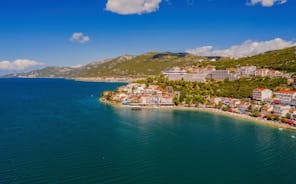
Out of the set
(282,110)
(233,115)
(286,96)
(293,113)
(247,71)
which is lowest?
(233,115)

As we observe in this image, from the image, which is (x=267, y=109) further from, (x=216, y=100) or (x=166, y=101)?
(x=166, y=101)

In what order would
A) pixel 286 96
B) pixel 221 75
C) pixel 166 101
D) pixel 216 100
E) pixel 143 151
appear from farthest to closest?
pixel 221 75
pixel 166 101
pixel 216 100
pixel 286 96
pixel 143 151

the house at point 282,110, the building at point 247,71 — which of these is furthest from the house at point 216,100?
the building at point 247,71

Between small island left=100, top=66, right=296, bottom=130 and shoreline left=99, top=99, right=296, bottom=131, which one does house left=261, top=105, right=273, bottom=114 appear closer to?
small island left=100, top=66, right=296, bottom=130

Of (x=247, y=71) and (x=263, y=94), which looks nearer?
(x=263, y=94)

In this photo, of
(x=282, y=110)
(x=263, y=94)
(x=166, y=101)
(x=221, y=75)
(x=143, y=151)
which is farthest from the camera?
(x=221, y=75)

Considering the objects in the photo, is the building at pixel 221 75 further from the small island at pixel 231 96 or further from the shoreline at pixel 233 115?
the shoreline at pixel 233 115

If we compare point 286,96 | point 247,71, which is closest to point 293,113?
point 286,96
